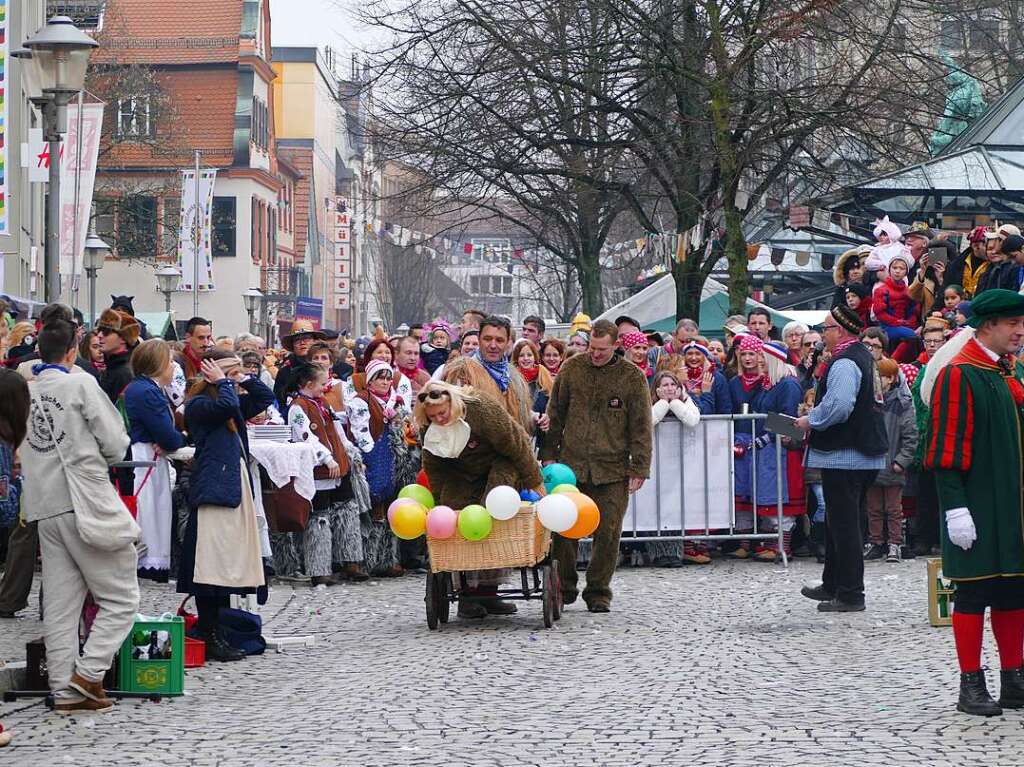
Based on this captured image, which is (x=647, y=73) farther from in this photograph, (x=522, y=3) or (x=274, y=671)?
(x=274, y=671)

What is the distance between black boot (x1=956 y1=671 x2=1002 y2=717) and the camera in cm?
842

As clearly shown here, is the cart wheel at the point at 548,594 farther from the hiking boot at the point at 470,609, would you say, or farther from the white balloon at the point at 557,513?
the hiking boot at the point at 470,609

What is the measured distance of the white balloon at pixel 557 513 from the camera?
38.1 ft

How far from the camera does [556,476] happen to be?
40.1 ft

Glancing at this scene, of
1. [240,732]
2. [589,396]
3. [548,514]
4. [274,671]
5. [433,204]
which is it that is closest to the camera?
[240,732]

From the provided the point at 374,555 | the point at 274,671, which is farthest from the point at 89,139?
the point at 274,671

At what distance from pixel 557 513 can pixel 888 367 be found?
5616 mm

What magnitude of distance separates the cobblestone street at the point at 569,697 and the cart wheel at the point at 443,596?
148 mm

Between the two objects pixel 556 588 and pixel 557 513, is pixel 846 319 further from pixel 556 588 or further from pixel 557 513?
pixel 556 588

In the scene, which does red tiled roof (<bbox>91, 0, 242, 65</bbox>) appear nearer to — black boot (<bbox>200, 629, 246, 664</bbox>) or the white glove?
black boot (<bbox>200, 629, 246, 664</bbox>)

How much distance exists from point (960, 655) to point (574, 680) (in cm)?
224

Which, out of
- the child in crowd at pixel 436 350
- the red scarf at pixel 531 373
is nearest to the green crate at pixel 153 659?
the red scarf at pixel 531 373

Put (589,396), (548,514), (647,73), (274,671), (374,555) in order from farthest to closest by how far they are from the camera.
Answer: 1. (647,73)
2. (374,555)
3. (589,396)
4. (548,514)
5. (274,671)

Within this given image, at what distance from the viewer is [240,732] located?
335 inches
